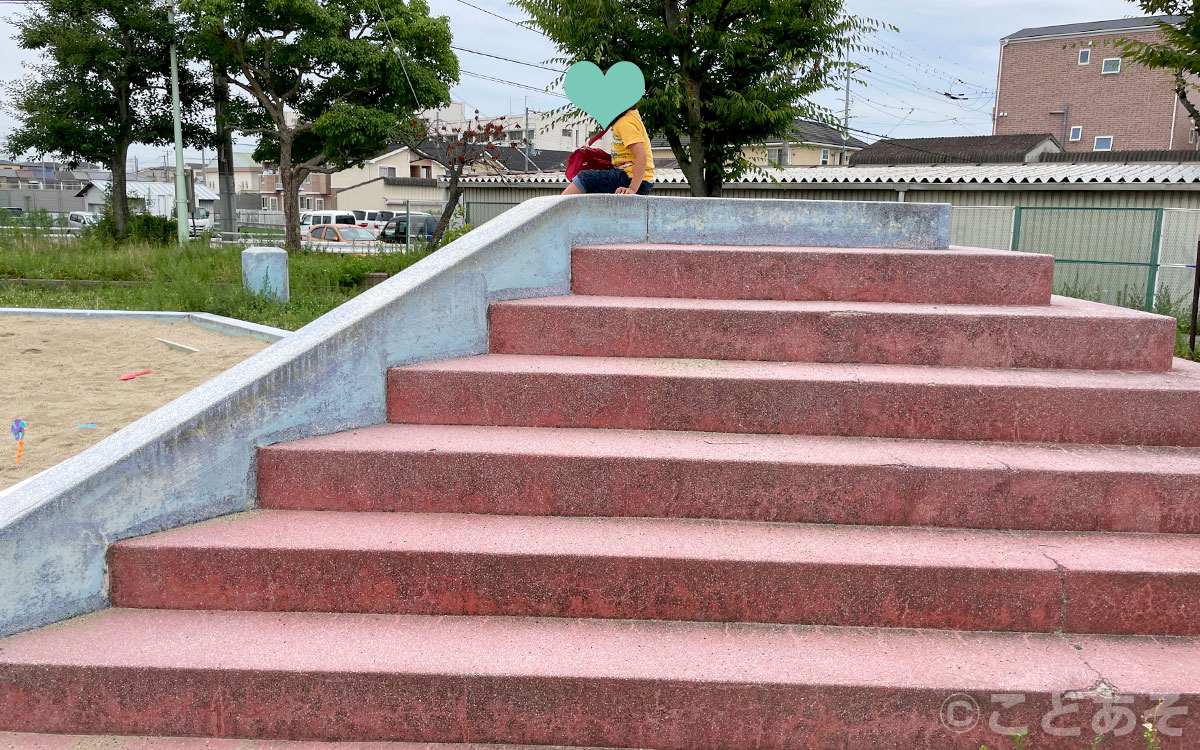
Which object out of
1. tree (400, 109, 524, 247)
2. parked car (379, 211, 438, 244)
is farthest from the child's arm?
parked car (379, 211, 438, 244)

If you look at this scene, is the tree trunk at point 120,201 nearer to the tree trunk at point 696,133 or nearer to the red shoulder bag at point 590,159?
the tree trunk at point 696,133

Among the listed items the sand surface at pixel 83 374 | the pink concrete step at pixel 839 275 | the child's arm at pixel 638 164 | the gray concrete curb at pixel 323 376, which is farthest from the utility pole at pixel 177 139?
the pink concrete step at pixel 839 275

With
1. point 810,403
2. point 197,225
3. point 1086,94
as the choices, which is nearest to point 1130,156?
point 1086,94

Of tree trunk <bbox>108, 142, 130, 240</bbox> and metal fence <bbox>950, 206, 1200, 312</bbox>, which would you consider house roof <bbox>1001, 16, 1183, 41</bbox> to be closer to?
metal fence <bbox>950, 206, 1200, 312</bbox>

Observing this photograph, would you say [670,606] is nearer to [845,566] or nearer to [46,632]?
[845,566]

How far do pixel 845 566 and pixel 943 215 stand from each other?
2.66m

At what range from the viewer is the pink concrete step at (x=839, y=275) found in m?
4.11

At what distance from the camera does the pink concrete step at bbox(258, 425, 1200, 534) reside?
297cm

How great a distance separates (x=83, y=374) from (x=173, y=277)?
5.22 m

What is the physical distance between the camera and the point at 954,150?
34438 mm

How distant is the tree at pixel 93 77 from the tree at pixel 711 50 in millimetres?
12817

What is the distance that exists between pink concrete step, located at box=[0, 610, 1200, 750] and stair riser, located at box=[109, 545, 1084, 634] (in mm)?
169

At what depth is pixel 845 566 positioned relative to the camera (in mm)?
2688

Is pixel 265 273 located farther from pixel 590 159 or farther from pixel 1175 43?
pixel 1175 43
